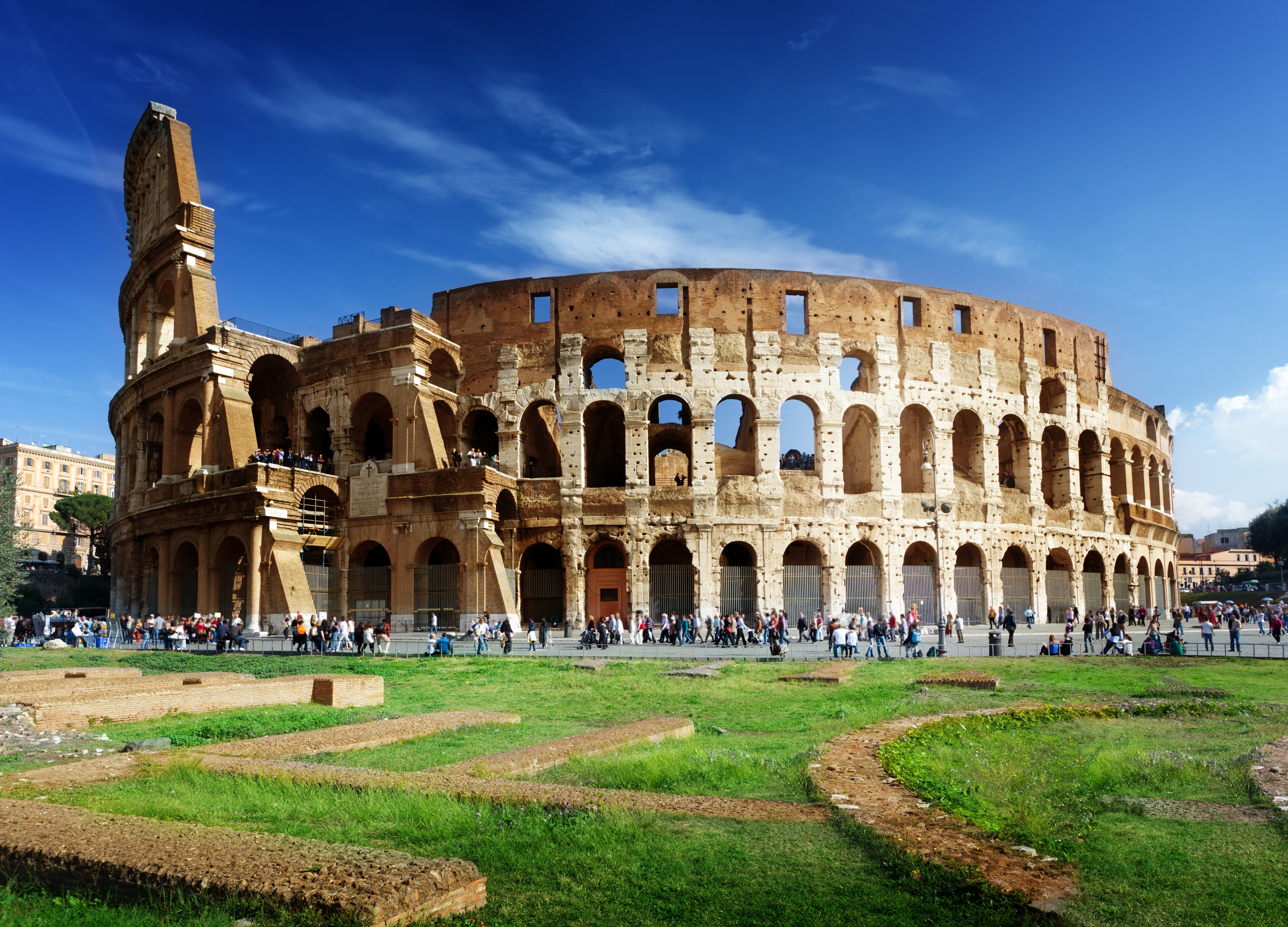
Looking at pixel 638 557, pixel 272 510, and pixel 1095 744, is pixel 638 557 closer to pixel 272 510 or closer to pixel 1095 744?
pixel 272 510

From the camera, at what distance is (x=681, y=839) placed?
552 cm

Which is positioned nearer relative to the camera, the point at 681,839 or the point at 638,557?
the point at 681,839

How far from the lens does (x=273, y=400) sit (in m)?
36.4

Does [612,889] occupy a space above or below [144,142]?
below

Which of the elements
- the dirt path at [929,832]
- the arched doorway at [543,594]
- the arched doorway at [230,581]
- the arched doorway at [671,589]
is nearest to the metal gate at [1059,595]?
the arched doorway at [671,589]

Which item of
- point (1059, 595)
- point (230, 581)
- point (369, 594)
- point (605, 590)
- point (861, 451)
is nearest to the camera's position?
point (230, 581)

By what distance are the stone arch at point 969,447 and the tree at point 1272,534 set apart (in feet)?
148

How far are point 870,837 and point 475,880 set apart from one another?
228 centimetres

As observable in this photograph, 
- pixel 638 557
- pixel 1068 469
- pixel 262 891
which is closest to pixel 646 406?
pixel 638 557

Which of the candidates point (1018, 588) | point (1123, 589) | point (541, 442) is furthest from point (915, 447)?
point (541, 442)

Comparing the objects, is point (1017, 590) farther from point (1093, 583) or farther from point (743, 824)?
point (743, 824)

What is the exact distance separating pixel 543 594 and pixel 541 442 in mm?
6298

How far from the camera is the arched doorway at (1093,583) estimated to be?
37000 millimetres

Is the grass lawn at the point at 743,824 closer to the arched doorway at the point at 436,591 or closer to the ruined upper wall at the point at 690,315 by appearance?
the arched doorway at the point at 436,591
